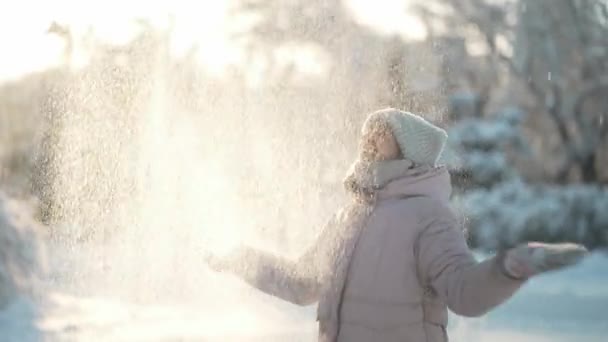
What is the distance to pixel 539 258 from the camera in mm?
2027

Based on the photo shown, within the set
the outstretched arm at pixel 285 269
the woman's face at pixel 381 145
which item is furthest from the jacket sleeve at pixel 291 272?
the woman's face at pixel 381 145

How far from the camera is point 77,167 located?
12.4 metres

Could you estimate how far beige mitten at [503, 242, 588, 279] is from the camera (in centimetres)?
199

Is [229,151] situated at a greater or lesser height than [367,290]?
lesser

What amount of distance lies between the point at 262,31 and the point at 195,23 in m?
2.10

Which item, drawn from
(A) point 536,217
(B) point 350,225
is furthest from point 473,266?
(A) point 536,217

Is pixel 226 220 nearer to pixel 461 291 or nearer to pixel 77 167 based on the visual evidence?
pixel 77 167

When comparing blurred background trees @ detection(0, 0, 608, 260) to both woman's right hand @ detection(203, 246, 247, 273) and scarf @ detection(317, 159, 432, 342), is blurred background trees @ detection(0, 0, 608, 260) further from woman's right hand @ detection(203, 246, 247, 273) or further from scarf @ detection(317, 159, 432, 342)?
scarf @ detection(317, 159, 432, 342)

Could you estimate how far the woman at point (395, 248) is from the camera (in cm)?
228

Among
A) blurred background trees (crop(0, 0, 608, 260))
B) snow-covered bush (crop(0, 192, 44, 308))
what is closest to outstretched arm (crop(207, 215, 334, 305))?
snow-covered bush (crop(0, 192, 44, 308))

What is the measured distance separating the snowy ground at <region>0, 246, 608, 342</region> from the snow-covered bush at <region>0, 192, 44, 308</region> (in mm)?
204

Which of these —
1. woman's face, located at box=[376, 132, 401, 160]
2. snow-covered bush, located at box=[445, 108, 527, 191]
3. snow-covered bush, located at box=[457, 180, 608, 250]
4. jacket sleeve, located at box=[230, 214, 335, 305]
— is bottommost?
snow-covered bush, located at box=[457, 180, 608, 250]

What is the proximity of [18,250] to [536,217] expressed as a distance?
243 inches

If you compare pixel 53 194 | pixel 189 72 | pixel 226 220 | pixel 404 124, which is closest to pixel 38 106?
pixel 53 194
